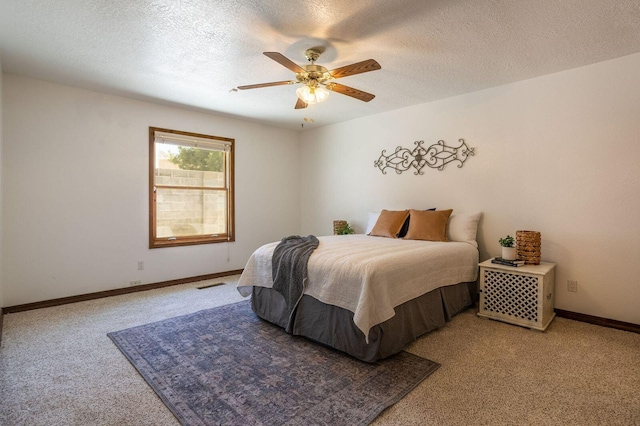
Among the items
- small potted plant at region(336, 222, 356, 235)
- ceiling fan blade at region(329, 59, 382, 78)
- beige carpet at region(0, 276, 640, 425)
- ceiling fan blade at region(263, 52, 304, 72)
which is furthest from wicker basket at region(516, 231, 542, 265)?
ceiling fan blade at region(263, 52, 304, 72)

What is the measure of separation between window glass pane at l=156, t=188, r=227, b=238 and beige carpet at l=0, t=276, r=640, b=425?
1615mm

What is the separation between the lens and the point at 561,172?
321cm

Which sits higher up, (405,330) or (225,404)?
(405,330)

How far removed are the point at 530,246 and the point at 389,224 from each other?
148 centimetres

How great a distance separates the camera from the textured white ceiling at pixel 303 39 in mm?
2186

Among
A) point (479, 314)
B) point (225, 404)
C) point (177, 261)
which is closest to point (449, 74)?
point (479, 314)

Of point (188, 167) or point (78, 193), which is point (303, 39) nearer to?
point (188, 167)

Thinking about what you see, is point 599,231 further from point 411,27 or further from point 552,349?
point 411,27

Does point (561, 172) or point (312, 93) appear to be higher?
point (312, 93)

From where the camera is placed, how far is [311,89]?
2768mm

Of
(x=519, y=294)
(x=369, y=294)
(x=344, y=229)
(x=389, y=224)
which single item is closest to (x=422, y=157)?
(x=389, y=224)

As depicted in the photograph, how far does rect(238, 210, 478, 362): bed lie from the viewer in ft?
7.34

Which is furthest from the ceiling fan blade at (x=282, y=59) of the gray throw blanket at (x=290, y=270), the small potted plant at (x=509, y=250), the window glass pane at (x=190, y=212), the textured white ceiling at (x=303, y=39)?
the window glass pane at (x=190, y=212)

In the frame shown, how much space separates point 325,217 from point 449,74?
9.85ft
